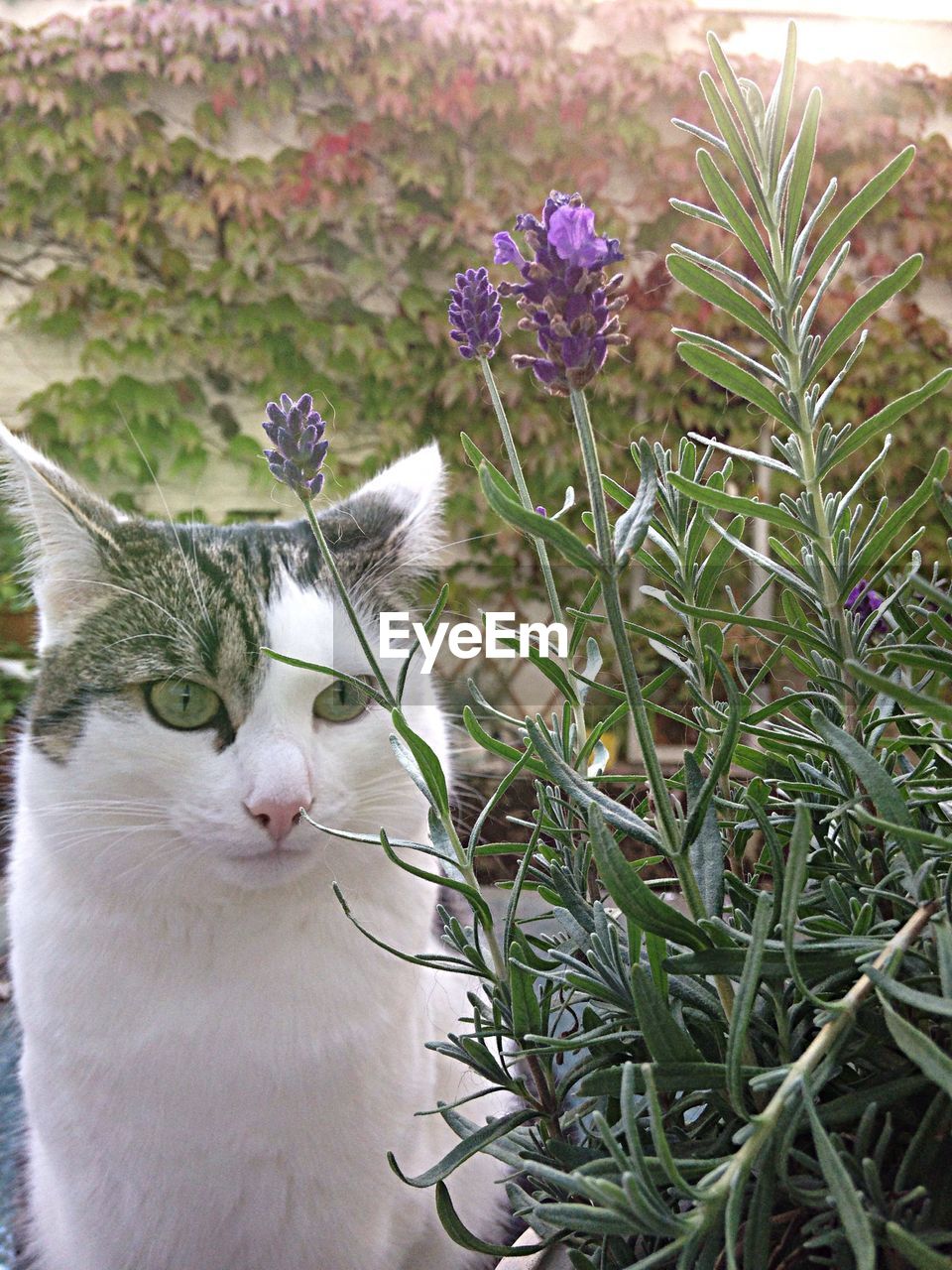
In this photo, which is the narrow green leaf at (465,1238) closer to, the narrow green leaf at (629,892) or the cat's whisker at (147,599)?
the narrow green leaf at (629,892)

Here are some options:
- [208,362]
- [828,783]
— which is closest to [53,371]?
[208,362]

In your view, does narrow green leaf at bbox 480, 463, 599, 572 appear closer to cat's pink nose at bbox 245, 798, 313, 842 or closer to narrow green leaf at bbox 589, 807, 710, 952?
narrow green leaf at bbox 589, 807, 710, 952

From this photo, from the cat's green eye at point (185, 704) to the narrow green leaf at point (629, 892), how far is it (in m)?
0.34

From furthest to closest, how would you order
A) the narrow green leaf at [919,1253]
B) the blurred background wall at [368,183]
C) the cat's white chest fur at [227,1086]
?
1. the blurred background wall at [368,183]
2. the cat's white chest fur at [227,1086]
3. the narrow green leaf at [919,1253]

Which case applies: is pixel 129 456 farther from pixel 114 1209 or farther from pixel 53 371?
pixel 114 1209

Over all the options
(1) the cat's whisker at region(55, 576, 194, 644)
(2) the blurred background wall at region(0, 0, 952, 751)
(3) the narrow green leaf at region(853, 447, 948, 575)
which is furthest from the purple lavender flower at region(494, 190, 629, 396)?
(2) the blurred background wall at region(0, 0, 952, 751)

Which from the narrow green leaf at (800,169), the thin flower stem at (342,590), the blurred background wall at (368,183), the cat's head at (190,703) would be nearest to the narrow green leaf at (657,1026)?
the thin flower stem at (342,590)

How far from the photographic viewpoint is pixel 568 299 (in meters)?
0.22

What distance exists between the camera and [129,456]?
891 millimetres

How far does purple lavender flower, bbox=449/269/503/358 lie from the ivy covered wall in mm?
665

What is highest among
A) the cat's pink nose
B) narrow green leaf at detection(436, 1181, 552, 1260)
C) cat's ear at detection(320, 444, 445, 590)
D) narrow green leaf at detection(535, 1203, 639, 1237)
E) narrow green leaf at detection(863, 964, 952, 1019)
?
narrow green leaf at detection(863, 964, 952, 1019)

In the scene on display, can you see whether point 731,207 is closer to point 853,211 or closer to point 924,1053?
point 853,211

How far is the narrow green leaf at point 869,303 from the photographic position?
0.25 m

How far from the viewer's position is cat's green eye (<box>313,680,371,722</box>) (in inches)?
20.4
